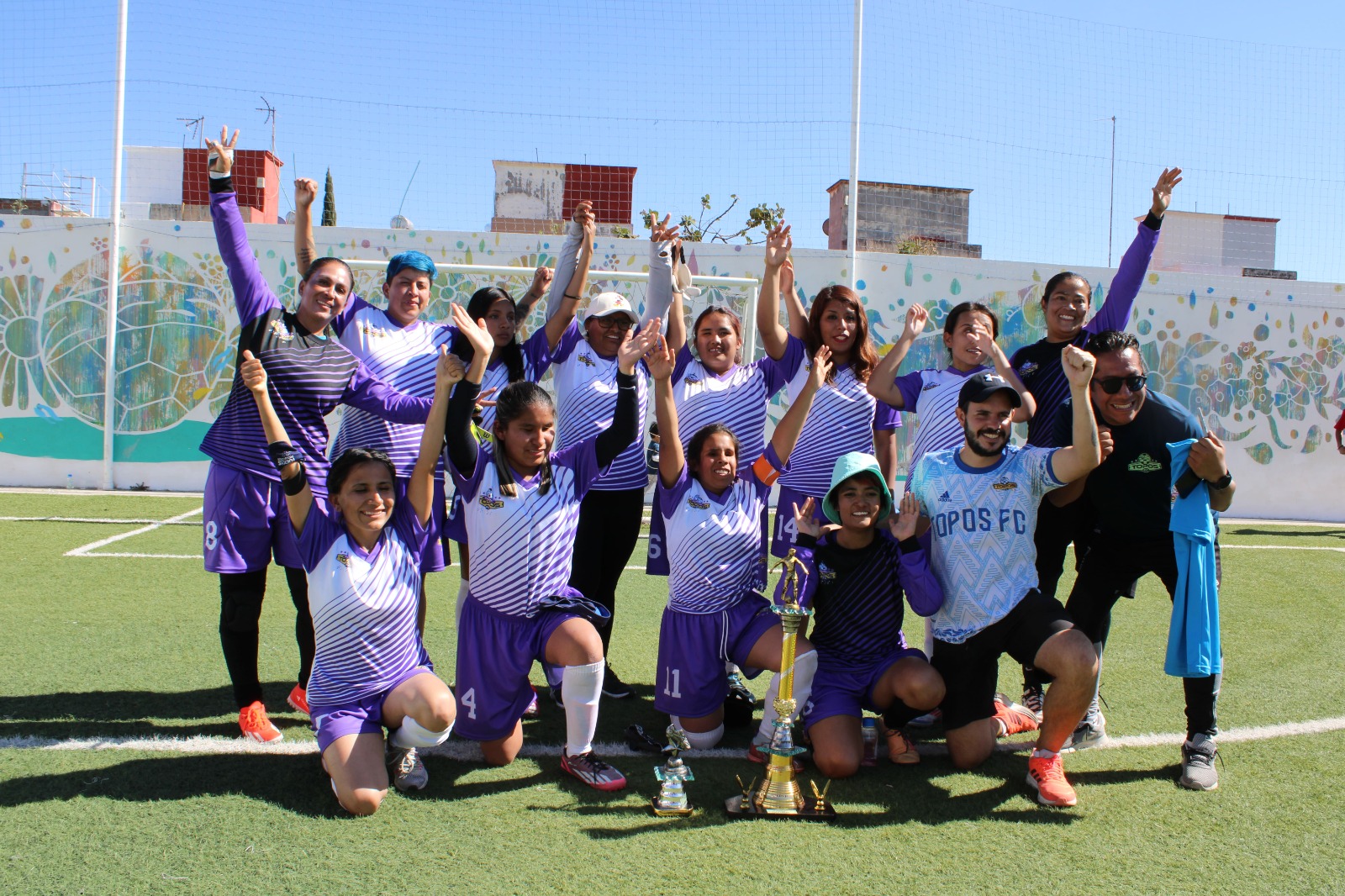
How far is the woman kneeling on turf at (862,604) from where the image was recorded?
343 centimetres

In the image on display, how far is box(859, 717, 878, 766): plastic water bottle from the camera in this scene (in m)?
3.51

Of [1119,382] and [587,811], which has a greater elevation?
[1119,382]

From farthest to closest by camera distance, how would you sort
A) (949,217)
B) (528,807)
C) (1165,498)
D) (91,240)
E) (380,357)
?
(949,217) < (91,240) < (380,357) < (1165,498) < (528,807)

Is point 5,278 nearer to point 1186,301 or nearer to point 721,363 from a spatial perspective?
point 721,363

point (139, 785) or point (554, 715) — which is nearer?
point (139, 785)

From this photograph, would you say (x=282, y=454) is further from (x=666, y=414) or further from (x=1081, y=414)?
(x=1081, y=414)

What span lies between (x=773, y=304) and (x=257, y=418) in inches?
84.0

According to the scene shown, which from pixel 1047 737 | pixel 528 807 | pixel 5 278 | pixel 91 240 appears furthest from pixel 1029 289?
pixel 5 278

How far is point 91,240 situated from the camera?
31.9ft

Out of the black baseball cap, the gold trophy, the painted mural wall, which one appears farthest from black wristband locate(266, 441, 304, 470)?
the painted mural wall

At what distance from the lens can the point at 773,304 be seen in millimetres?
4254

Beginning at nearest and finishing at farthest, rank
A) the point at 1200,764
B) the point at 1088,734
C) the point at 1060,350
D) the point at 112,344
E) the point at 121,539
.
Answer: the point at 1200,764, the point at 1088,734, the point at 1060,350, the point at 121,539, the point at 112,344

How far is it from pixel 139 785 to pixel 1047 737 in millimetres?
2950

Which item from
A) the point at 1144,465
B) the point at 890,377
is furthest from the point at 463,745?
the point at 1144,465
